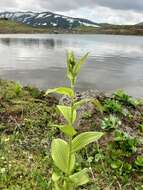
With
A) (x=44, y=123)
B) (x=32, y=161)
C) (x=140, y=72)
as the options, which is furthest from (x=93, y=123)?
(x=140, y=72)

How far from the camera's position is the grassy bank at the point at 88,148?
19.4 ft

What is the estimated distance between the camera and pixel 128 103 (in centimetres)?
915

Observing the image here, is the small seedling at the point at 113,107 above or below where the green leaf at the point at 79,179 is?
below

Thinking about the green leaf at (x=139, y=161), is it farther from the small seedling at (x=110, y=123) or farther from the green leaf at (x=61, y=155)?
the green leaf at (x=61, y=155)

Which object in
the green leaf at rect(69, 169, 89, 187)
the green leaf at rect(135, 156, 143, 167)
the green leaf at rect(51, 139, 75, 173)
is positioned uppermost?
the green leaf at rect(51, 139, 75, 173)

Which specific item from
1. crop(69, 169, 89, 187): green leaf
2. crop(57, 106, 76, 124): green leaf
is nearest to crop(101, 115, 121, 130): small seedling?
crop(69, 169, 89, 187): green leaf

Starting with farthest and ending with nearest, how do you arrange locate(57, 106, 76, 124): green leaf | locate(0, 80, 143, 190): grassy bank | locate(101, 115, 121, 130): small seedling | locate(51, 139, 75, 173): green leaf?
locate(101, 115, 121, 130): small seedling, locate(0, 80, 143, 190): grassy bank, locate(51, 139, 75, 173): green leaf, locate(57, 106, 76, 124): green leaf

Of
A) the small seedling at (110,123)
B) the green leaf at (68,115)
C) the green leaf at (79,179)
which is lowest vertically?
the small seedling at (110,123)

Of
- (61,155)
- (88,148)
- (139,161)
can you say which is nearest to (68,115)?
(61,155)

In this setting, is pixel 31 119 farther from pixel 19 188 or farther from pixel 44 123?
pixel 19 188

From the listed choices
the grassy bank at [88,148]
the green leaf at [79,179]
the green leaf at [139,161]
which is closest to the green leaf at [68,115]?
the green leaf at [79,179]

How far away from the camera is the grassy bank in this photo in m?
5.92

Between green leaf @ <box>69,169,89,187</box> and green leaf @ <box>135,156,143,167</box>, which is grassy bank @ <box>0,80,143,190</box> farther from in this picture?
green leaf @ <box>69,169,89,187</box>

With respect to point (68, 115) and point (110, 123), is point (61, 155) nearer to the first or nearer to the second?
point (68, 115)
